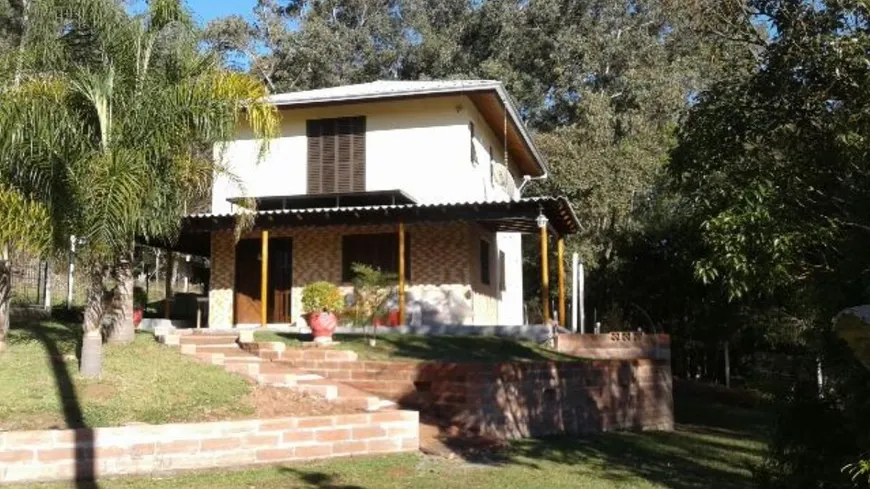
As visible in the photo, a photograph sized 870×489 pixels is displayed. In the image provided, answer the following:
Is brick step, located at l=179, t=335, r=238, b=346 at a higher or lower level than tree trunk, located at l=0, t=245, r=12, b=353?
lower

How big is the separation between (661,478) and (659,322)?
18.8m

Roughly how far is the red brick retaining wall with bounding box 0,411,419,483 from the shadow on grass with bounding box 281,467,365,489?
0.40m

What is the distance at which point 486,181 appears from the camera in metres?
21.1

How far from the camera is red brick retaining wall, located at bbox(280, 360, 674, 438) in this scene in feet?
36.1

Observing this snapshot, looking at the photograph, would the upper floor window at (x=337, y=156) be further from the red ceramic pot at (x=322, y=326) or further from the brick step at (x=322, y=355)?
the brick step at (x=322, y=355)

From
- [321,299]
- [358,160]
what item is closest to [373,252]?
[358,160]

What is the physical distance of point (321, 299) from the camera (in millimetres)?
15227

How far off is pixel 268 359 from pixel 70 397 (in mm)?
3777

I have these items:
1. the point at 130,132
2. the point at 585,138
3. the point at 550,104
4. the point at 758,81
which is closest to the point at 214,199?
the point at 130,132

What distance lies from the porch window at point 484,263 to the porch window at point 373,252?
1964 millimetres

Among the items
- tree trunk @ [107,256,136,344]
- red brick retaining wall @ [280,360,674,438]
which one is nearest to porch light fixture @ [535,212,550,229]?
red brick retaining wall @ [280,360,674,438]

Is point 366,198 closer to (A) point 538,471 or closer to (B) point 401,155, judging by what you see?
(B) point 401,155

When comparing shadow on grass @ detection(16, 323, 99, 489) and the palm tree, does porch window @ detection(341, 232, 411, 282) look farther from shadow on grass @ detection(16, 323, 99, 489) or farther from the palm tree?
the palm tree

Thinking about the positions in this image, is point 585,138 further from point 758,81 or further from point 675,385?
point 758,81
